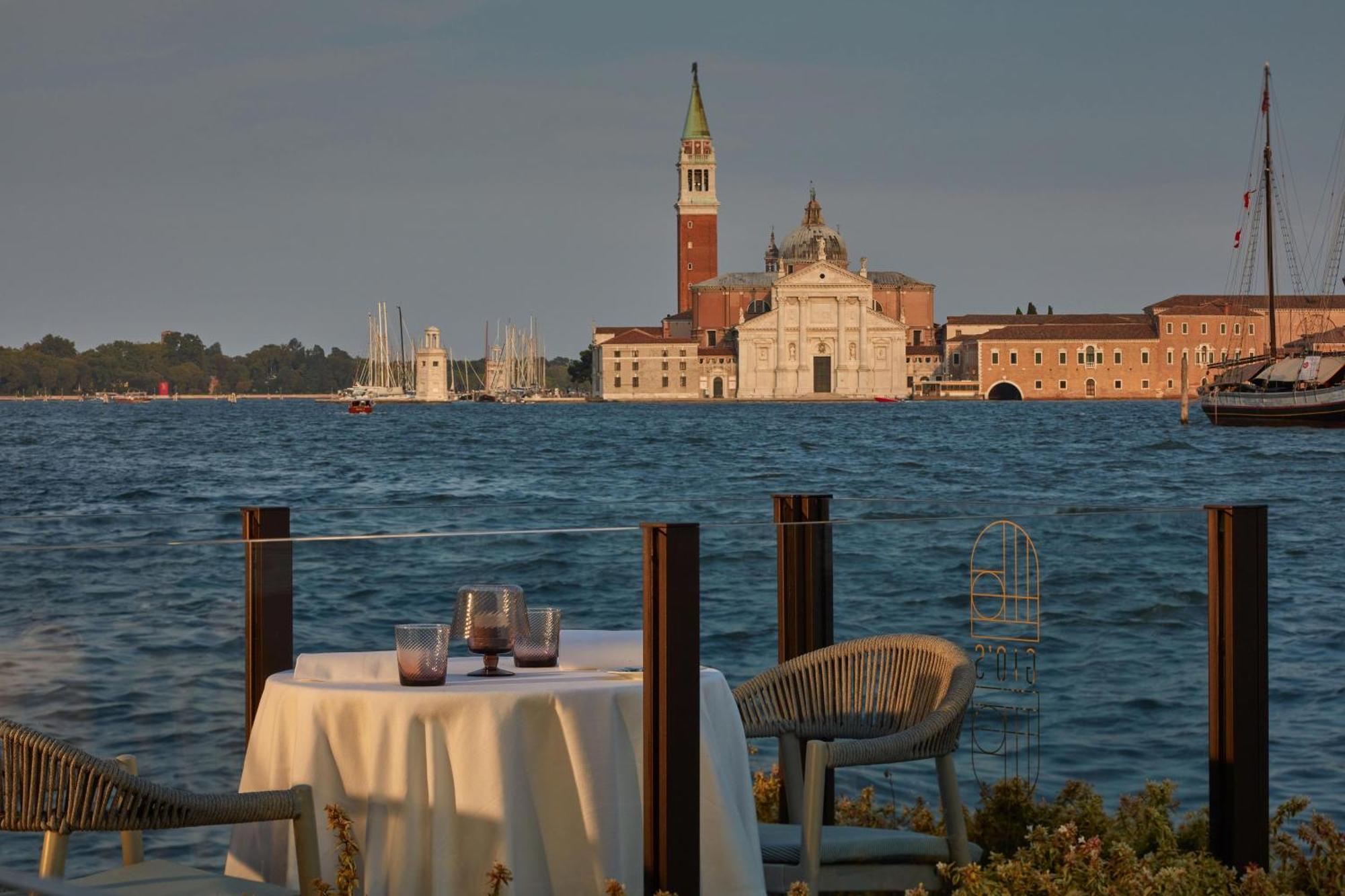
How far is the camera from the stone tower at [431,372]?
106 m

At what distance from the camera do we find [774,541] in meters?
Answer: 3.30

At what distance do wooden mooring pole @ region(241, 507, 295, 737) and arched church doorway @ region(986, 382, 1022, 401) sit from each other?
3698 inches

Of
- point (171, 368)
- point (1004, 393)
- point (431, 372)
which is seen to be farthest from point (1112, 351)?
point (171, 368)

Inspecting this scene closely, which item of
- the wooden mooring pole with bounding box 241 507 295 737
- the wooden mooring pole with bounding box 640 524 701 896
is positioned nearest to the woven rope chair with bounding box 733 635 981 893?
the wooden mooring pole with bounding box 640 524 701 896

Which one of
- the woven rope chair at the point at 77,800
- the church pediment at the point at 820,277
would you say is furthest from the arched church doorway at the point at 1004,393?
the woven rope chair at the point at 77,800

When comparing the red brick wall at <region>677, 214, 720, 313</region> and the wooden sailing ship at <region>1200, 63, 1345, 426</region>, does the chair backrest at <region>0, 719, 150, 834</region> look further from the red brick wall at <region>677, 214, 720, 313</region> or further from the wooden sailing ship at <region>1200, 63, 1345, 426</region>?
the red brick wall at <region>677, 214, 720, 313</region>

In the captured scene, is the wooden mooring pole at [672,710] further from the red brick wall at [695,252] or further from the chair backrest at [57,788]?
the red brick wall at [695,252]

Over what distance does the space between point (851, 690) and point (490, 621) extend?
78 cm

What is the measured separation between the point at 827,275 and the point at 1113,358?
17429mm

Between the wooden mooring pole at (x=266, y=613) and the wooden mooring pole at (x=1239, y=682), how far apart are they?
164cm

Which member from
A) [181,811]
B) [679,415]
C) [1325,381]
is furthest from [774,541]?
[679,415]

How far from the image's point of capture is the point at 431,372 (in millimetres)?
108000

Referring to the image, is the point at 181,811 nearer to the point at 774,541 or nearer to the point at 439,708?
the point at 439,708

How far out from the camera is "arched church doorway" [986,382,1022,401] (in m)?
95.4
